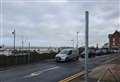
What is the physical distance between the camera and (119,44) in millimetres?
16750

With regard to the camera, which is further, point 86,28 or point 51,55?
point 51,55

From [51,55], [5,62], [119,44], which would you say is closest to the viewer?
[119,44]

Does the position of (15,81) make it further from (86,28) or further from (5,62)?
(5,62)

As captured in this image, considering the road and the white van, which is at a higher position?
the white van

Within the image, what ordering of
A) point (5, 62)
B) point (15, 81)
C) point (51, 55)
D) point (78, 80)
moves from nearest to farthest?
point (15, 81), point (78, 80), point (5, 62), point (51, 55)

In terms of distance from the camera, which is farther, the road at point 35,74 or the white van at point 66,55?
the white van at point 66,55

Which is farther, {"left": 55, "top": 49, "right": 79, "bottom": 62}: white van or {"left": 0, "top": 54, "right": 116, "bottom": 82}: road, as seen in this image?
{"left": 55, "top": 49, "right": 79, "bottom": 62}: white van

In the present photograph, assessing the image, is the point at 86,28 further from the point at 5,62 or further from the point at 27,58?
the point at 27,58

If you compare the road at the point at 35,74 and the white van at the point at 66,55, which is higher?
the white van at the point at 66,55

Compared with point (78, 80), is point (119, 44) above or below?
above

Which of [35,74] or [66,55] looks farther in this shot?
[66,55]

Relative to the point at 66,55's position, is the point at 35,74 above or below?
below

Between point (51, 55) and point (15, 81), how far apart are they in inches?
1069

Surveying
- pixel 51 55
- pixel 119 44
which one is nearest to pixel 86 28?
pixel 119 44
